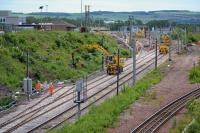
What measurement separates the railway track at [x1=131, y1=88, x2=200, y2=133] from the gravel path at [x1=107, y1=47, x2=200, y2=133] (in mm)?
439

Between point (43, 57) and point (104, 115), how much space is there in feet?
89.2

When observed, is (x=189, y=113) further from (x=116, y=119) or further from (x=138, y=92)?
(x=138, y=92)

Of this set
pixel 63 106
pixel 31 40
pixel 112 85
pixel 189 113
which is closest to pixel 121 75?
pixel 112 85

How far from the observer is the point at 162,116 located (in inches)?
1220

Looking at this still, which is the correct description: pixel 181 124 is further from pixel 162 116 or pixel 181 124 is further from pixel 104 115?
pixel 104 115

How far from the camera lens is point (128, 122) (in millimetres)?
29031

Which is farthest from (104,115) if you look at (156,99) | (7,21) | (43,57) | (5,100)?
(7,21)

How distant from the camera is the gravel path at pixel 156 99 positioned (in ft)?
92.9

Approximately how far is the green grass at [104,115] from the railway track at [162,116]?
1854 mm

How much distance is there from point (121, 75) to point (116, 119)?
2734 centimetres

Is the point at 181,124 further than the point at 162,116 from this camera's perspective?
No

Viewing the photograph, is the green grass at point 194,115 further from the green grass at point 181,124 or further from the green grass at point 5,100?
the green grass at point 5,100

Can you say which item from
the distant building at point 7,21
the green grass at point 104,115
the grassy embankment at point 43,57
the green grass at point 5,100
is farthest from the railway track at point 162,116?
the distant building at point 7,21

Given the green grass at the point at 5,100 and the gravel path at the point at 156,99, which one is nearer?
the gravel path at the point at 156,99
